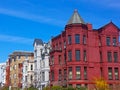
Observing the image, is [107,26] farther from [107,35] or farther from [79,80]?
[79,80]

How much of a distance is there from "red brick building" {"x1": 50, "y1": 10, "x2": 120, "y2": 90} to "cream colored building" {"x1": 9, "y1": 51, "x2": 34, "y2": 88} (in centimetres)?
2715

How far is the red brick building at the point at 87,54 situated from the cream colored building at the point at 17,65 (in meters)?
27.2

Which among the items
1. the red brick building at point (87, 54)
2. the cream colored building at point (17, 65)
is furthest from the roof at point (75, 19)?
the cream colored building at point (17, 65)

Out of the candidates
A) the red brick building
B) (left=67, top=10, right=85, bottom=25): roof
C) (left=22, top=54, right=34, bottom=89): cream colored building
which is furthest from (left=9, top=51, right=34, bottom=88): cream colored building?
(left=67, top=10, right=85, bottom=25): roof

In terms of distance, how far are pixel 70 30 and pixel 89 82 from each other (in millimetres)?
11717

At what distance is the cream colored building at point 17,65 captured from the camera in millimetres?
92794

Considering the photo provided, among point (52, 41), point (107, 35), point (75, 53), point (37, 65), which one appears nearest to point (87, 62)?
point (75, 53)

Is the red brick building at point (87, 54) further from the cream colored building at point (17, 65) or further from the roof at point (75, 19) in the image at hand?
the cream colored building at point (17, 65)

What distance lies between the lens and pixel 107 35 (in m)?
65.1

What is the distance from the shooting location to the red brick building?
6194 cm

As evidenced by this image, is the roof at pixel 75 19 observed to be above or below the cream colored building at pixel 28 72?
above

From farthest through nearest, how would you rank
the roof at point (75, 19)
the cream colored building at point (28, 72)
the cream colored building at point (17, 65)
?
the cream colored building at point (17, 65) → the cream colored building at point (28, 72) → the roof at point (75, 19)

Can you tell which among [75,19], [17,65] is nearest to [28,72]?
[17,65]

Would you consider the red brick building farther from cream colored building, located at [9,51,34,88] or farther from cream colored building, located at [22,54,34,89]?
cream colored building, located at [9,51,34,88]
